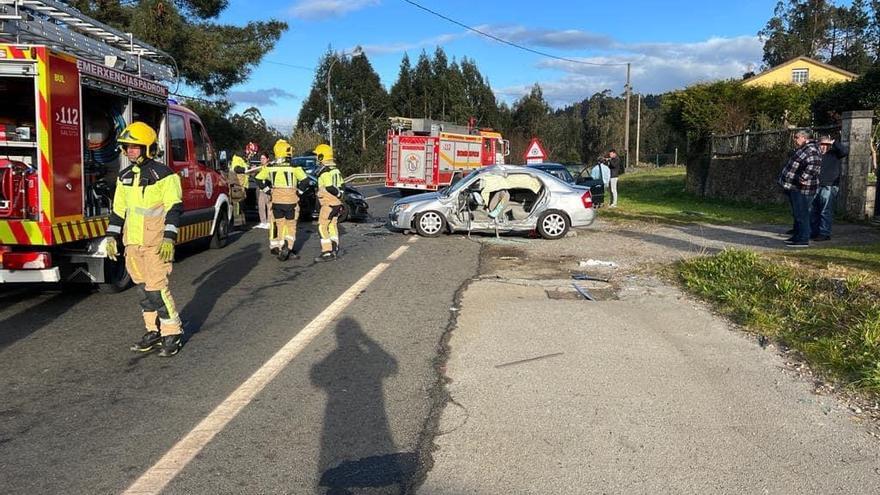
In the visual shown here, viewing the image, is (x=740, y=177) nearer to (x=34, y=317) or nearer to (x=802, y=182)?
(x=802, y=182)

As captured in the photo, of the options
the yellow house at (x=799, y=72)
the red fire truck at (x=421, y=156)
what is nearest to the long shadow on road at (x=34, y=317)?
the red fire truck at (x=421, y=156)

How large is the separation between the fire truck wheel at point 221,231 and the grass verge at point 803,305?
7692 mm

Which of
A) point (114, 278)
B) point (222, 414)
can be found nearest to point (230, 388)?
point (222, 414)

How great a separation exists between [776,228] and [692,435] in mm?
11410

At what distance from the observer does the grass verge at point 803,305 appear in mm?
5523

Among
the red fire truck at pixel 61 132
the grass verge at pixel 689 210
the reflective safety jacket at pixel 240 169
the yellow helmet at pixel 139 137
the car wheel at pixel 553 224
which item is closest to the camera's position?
the yellow helmet at pixel 139 137

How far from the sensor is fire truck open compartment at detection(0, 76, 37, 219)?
7.03m

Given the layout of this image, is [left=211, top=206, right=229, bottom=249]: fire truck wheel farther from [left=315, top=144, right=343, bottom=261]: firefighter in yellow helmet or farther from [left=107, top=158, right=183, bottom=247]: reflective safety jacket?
[left=107, top=158, right=183, bottom=247]: reflective safety jacket

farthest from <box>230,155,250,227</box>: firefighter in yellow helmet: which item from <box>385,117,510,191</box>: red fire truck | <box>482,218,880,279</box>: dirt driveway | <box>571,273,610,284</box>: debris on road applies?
<box>385,117,510,191</box>: red fire truck

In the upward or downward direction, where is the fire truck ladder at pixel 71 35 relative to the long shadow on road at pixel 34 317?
upward

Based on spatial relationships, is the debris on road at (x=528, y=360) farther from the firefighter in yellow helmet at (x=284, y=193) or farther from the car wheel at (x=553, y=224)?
the car wheel at (x=553, y=224)

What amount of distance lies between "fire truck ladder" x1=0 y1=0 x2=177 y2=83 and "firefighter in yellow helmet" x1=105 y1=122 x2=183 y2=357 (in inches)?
112

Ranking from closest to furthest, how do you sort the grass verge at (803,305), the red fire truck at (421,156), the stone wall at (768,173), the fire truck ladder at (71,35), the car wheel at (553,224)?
1. the grass verge at (803,305)
2. the fire truck ladder at (71,35)
3. the car wheel at (553,224)
4. the stone wall at (768,173)
5. the red fire truck at (421,156)

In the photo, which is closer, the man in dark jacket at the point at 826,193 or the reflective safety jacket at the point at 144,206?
the reflective safety jacket at the point at 144,206
